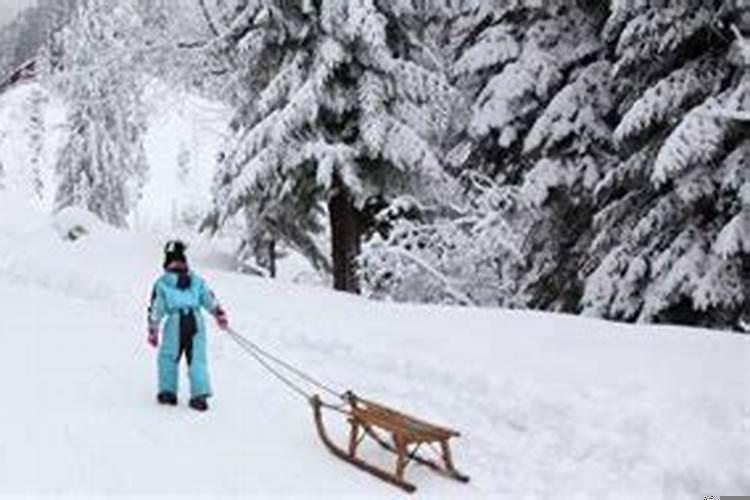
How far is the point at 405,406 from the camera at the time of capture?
11906mm

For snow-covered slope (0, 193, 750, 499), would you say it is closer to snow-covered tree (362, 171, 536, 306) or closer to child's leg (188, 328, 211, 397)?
child's leg (188, 328, 211, 397)

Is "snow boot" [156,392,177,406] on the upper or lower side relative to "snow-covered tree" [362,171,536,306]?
lower

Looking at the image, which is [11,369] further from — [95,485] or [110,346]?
[95,485]

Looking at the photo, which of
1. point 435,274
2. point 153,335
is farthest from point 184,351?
point 435,274

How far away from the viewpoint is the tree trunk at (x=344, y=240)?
19.3 m

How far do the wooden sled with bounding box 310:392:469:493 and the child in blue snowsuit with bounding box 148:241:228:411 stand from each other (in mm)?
1411

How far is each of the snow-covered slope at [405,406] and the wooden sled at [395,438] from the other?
0.14m

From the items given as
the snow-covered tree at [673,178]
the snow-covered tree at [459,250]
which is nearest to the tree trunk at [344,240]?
the snow-covered tree at [459,250]

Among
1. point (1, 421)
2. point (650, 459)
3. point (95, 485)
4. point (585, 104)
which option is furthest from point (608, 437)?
point (585, 104)

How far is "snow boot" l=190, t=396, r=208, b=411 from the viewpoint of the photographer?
11.5m

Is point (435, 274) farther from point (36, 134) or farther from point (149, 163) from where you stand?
point (36, 134)

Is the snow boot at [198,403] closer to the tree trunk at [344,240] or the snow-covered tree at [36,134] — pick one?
the tree trunk at [344,240]

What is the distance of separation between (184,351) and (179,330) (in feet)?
0.80

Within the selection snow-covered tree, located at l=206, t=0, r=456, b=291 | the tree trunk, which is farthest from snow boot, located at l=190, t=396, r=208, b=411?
the tree trunk
